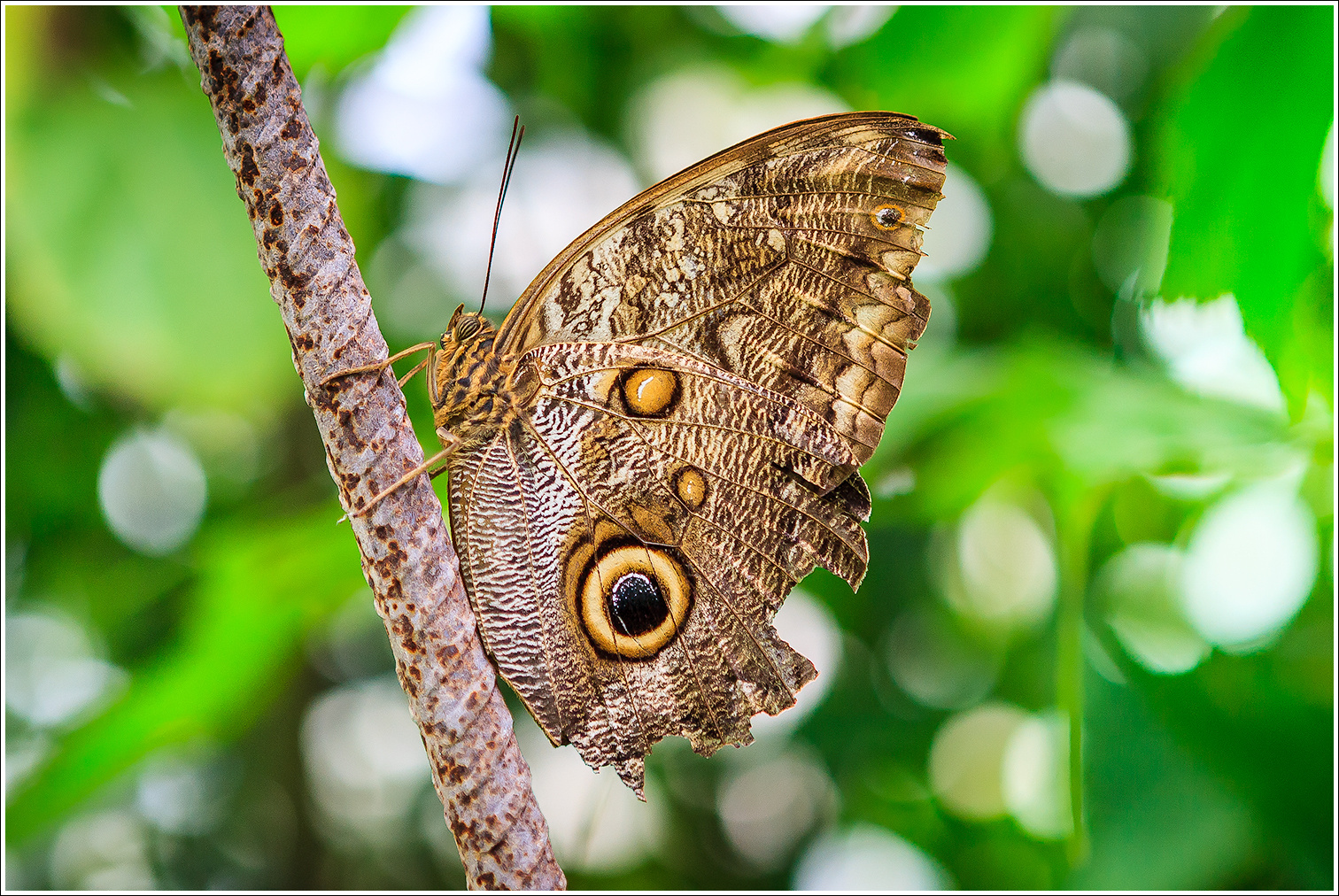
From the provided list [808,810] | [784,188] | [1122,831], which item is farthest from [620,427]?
[808,810]

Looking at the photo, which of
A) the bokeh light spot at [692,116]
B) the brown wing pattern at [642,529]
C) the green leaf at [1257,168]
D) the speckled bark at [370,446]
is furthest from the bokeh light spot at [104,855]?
the green leaf at [1257,168]

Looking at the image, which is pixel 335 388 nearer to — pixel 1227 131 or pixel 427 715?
pixel 427 715

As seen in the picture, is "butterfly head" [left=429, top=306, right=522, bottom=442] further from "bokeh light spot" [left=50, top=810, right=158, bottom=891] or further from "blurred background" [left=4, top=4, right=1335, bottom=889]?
"bokeh light spot" [left=50, top=810, right=158, bottom=891]

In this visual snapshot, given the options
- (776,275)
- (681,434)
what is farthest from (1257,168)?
(681,434)

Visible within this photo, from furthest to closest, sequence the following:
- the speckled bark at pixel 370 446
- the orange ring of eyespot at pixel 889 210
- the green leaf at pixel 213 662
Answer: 1. the green leaf at pixel 213 662
2. the orange ring of eyespot at pixel 889 210
3. the speckled bark at pixel 370 446

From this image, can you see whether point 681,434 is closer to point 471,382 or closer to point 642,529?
point 642,529

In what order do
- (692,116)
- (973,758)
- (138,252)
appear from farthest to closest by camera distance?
(692,116) → (973,758) → (138,252)

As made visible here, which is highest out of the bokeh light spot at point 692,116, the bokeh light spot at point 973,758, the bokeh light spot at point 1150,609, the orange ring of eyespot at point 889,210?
the bokeh light spot at point 692,116

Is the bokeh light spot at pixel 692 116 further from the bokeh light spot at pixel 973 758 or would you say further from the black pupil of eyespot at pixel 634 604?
the bokeh light spot at pixel 973 758

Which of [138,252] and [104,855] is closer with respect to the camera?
[138,252]

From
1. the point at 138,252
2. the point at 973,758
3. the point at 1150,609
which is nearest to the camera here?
the point at 138,252
